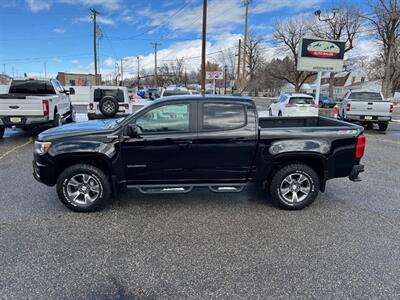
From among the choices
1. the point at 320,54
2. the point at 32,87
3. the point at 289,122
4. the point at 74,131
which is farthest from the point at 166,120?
the point at 320,54

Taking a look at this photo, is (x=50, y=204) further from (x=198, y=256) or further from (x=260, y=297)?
(x=260, y=297)

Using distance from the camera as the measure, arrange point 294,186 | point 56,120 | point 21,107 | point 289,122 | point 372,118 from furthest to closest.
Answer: point 372,118
point 56,120
point 21,107
point 289,122
point 294,186

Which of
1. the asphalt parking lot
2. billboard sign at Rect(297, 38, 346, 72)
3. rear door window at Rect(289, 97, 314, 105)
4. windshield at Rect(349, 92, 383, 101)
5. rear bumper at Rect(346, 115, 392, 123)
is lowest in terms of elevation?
the asphalt parking lot

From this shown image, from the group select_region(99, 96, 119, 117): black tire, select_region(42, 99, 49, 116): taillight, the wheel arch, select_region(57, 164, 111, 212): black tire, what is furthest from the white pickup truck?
the wheel arch

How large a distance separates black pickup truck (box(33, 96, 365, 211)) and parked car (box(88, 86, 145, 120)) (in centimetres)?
727

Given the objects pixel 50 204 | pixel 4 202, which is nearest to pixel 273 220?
pixel 50 204

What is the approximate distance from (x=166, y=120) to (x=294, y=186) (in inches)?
85.4

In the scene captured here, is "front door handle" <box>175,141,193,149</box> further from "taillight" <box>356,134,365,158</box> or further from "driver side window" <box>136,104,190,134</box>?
"taillight" <box>356,134,365,158</box>

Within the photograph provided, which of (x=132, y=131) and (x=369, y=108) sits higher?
(x=369, y=108)

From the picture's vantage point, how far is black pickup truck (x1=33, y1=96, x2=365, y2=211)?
4048 mm

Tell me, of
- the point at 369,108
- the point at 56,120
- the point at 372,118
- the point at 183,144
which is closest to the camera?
the point at 183,144

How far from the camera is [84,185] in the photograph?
13.7 ft

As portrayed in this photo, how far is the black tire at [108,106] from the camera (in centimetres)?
1148

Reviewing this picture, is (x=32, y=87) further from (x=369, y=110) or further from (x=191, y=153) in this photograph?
(x=369, y=110)
